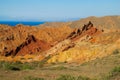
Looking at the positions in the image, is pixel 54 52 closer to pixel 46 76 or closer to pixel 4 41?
pixel 4 41

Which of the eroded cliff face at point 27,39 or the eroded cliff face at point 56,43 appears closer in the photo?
the eroded cliff face at point 56,43

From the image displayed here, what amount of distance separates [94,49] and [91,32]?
579 inches

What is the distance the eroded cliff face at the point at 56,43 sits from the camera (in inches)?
1647

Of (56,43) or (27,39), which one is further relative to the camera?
(27,39)

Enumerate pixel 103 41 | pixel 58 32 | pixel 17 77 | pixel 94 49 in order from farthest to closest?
1. pixel 58 32
2. pixel 103 41
3. pixel 94 49
4. pixel 17 77

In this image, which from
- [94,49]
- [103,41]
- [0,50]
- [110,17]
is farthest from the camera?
[110,17]

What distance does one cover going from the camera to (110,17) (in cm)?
13025

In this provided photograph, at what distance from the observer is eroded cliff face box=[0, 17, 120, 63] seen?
137 feet

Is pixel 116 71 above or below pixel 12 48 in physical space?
above

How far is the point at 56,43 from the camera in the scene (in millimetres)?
55656

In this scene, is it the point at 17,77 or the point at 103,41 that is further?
the point at 103,41

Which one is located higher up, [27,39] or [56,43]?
[27,39]

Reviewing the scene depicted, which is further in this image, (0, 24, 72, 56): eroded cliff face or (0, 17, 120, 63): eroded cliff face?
(0, 24, 72, 56): eroded cliff face

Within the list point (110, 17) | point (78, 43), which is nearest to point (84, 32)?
point (78, 43)
